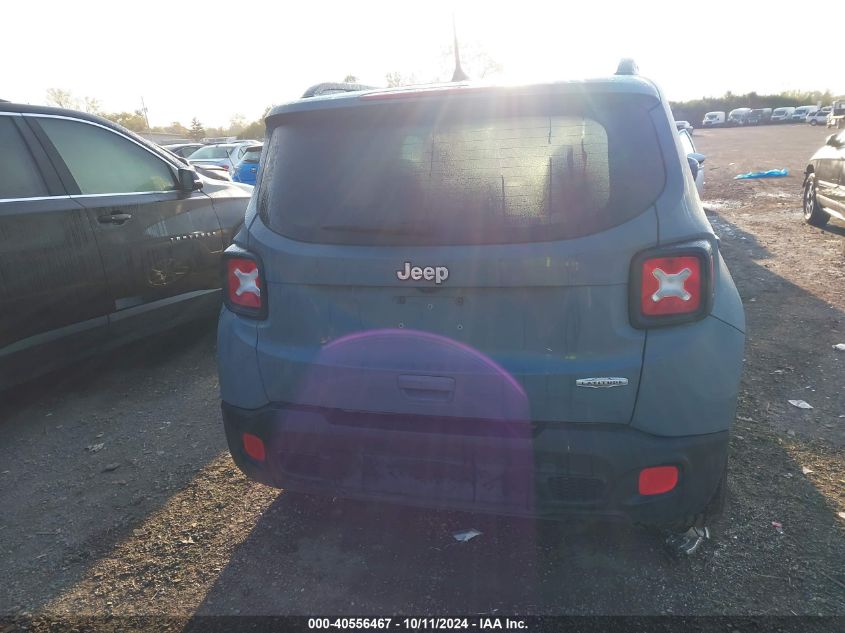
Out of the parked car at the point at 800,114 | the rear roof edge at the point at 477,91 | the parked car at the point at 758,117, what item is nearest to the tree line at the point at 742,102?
the parked car at the point at 758,117

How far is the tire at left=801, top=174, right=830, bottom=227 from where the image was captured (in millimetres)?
9125

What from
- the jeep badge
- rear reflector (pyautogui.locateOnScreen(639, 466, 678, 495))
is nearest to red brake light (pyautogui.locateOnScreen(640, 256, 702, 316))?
rear reflector (pyautogui.locateOnScreen(639, 466, 678, 495))

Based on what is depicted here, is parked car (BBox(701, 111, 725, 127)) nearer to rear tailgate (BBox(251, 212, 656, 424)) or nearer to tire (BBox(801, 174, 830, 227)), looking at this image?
tire (BBox(801, 174, 830, 227))

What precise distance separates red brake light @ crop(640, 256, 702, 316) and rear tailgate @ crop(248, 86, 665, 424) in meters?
0.08

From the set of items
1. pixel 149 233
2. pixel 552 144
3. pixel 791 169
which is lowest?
pixel 791 169

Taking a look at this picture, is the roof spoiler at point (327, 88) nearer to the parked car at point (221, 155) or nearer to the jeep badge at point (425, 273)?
the jeep badge at point (425, 273)

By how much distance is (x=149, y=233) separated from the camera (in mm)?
4500

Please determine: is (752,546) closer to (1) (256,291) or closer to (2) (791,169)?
(1) (256,291)

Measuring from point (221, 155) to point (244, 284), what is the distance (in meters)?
16.0

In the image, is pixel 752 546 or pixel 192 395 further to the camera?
pixel 192 395

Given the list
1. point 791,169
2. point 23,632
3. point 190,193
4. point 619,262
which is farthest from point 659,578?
point 791,169

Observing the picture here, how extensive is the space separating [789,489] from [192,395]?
12.3 ft

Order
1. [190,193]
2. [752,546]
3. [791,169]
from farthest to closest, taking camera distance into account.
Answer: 1. [791,169]
2. [190,193]
3. [752,546]

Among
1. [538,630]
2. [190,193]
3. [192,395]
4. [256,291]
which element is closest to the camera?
[538,630]
